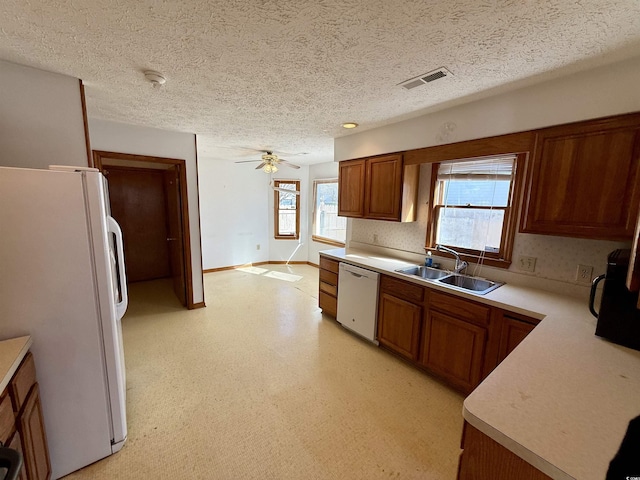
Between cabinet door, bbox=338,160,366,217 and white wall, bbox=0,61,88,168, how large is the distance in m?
2.55

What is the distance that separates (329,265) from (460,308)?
5.44 ft

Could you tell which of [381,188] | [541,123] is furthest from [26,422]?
[541,123]

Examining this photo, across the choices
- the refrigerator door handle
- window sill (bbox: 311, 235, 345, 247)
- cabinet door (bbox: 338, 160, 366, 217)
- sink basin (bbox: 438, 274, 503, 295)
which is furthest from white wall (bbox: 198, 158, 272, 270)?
sink basin (bbox: 438, 274, 503, 295)

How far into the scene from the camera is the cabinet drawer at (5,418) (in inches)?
38.2

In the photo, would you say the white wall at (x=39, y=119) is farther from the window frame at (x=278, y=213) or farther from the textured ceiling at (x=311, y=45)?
the window frame at (x=278, y=213)

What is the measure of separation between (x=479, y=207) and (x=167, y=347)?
3473 mm

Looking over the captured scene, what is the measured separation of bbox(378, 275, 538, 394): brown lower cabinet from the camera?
184 centimetres

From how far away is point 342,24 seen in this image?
1.24 metres

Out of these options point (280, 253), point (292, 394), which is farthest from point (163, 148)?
point (280, 253)

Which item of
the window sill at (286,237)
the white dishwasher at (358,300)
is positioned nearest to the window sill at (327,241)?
the window sill at (286,237)

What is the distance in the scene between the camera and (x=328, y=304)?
344cm

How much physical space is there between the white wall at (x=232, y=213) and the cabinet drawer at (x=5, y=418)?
14.6 ft

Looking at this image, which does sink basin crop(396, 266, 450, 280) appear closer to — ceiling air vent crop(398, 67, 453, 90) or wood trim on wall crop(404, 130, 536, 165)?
wood trim on wall crop(404, 130, 536, 165)

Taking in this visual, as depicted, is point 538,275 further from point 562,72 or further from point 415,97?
point 415,97
